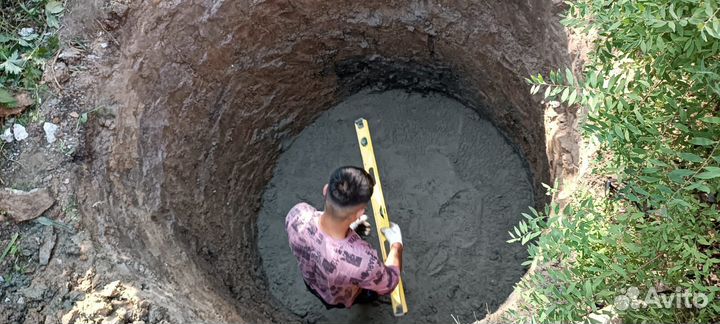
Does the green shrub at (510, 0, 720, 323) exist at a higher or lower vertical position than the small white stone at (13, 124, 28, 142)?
lower

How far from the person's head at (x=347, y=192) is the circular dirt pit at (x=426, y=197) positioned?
3.86 feet

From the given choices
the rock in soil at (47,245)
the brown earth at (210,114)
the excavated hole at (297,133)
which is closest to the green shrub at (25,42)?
the brown earth at (210,114)

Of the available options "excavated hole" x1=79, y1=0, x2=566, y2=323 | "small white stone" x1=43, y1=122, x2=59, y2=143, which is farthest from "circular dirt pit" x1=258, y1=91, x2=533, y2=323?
"small white stone" x1=43, y1=122, x2=59, y2=143

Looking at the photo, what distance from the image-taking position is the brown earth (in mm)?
2795

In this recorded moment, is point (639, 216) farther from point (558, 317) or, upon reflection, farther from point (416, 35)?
point (416, 35)

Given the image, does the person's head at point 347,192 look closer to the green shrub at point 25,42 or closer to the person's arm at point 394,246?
the person's arm at point 394,246

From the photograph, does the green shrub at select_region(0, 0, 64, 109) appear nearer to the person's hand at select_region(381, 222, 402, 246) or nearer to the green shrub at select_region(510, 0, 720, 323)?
the person's hand at select_region(381, 222, 402, 246)

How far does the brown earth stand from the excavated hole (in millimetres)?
10

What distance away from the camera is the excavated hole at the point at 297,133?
312 cm

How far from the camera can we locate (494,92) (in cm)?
370

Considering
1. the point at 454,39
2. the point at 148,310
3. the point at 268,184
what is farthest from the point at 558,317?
the point at 268,184

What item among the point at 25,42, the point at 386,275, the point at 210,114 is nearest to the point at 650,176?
the point at 386,275

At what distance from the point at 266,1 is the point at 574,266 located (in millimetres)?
2264

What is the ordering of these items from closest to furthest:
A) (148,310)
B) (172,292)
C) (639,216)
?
(639,216), (148,310), (172,292)
